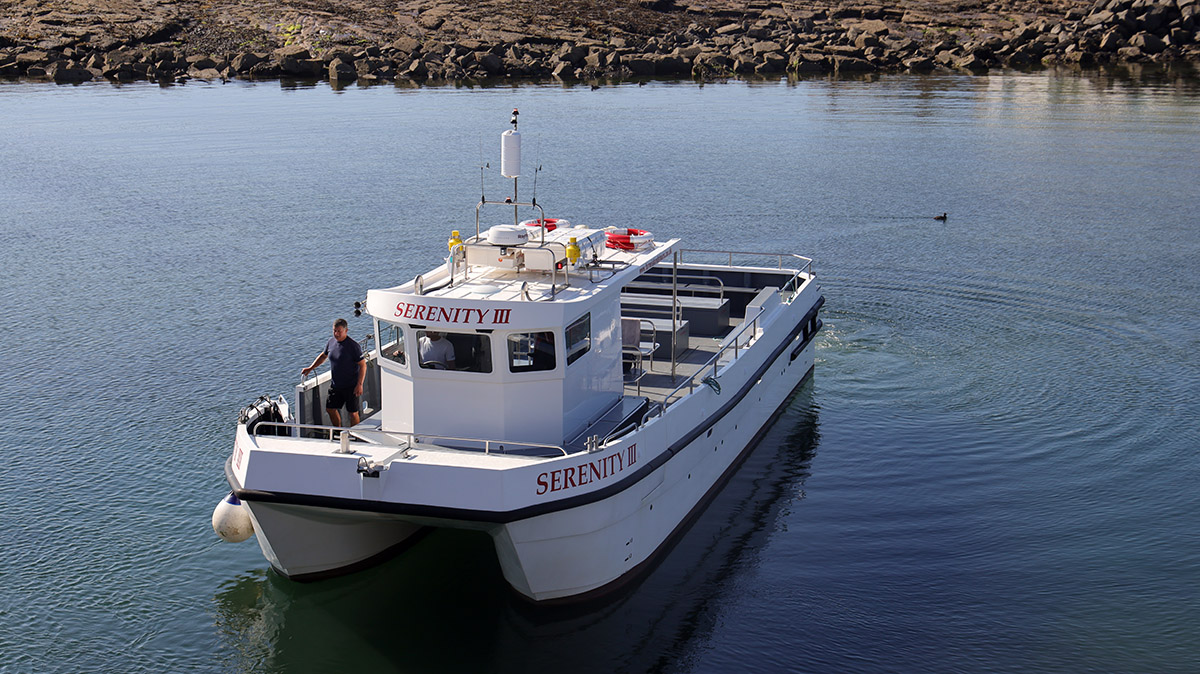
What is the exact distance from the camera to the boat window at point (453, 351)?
12391 mm

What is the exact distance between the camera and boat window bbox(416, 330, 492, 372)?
12.4 metres

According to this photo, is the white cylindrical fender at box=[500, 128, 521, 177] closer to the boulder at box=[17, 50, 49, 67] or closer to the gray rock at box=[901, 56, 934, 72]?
the gray rock at box=[901, 56, 934, 72]

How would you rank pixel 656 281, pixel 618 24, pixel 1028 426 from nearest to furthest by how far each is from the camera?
pixel 1028 426
pixel 656 281
pixel 618 24

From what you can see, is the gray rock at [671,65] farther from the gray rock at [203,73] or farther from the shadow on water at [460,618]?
the shadow on water at [460,618]

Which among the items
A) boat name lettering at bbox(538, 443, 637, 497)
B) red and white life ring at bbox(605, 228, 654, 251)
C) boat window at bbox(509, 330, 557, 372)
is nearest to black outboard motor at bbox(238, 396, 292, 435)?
boat window at bbox(509, 330, 557, 372)

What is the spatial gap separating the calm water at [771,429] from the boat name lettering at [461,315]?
11.0 ft

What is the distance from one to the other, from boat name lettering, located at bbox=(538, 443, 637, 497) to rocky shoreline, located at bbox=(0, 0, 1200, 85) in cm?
6484

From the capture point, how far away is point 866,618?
41.9 feet

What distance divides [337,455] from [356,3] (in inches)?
3366

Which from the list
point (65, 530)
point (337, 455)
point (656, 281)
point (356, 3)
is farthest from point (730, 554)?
point (356, 3)

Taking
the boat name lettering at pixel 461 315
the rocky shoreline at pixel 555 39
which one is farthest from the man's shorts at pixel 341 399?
the rocky shoreline at pixel 555 39

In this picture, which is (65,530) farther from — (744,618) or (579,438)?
(744,618)

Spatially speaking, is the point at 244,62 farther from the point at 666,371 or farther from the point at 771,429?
the point at 666,371

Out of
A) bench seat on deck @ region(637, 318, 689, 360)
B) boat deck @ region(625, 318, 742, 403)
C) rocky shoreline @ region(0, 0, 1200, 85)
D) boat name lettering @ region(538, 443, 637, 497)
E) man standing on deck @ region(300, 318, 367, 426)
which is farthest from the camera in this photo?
rocky shoreline @ region(0, 0, 1200, 85)
